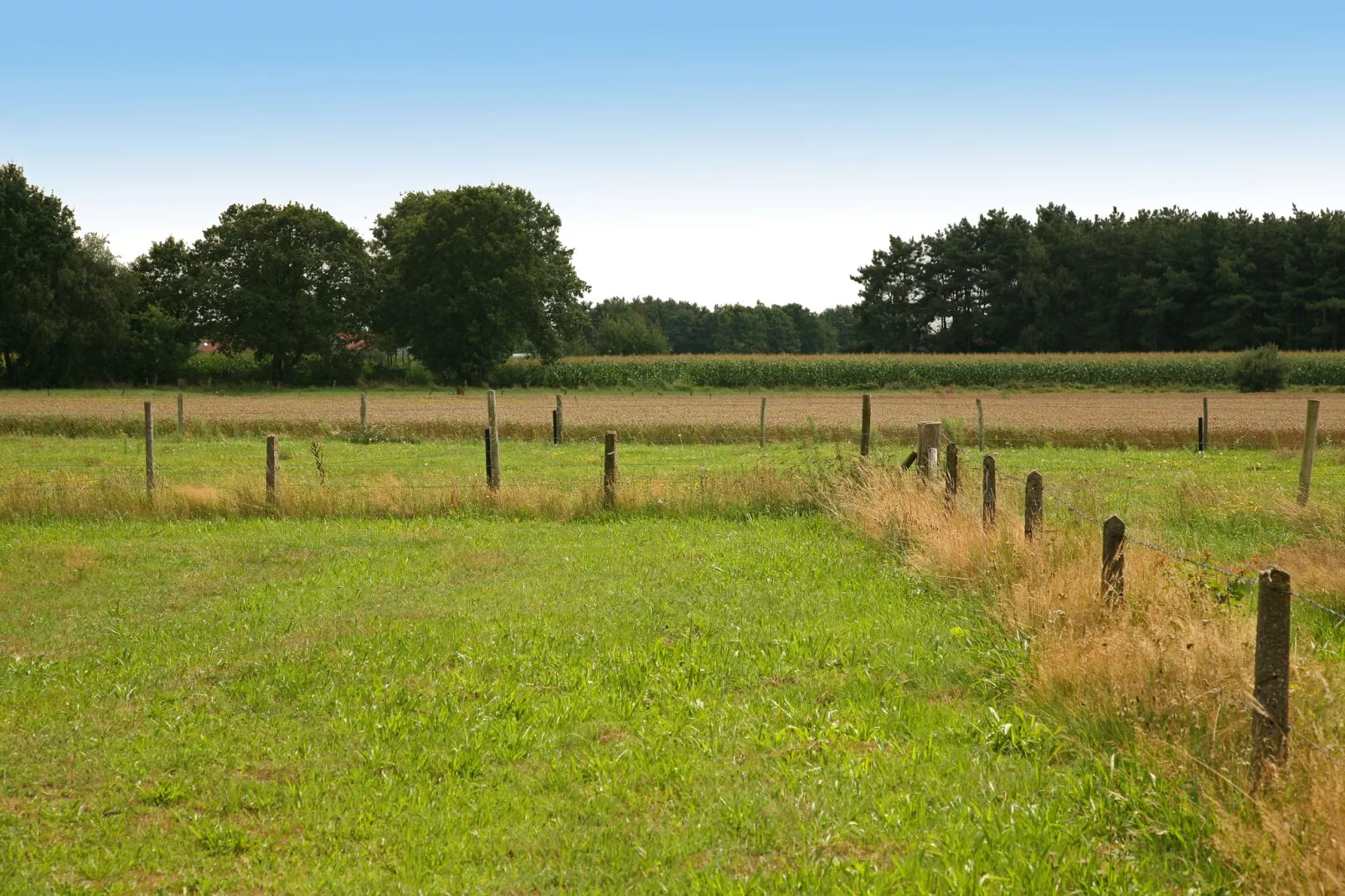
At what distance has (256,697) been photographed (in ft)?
25.7

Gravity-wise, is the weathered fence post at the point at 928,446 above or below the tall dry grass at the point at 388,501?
above

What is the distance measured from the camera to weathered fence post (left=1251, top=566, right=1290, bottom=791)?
5.11m

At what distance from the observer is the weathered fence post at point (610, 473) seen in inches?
648

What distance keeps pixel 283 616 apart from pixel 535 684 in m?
3.34

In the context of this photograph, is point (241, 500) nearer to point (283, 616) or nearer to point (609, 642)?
point (283, 616)

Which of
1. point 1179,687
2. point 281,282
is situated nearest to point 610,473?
point 1179,687

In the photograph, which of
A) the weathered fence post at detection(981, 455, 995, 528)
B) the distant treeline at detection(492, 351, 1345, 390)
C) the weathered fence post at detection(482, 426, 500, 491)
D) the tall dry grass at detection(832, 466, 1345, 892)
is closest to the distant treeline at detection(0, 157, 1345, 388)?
the distant treeline at detection(492, 351, 1345, 390)

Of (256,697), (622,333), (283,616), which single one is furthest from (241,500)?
(622,333)

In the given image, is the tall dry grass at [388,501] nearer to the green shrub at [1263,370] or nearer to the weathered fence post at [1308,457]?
the weathered fence post at [1308,457]

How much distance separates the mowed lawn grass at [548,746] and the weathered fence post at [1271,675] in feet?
1.47

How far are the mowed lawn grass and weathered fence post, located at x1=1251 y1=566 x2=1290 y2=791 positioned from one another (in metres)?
0.45

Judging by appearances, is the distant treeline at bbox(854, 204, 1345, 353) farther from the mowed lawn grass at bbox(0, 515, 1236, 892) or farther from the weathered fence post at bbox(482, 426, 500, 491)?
the mowed lawn grass at bbox(0, 515, 1236, 892)

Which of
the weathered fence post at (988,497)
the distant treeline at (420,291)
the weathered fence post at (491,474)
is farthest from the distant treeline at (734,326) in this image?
the weathered fence post at (988,497)

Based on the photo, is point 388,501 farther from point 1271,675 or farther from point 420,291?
point 420,291
